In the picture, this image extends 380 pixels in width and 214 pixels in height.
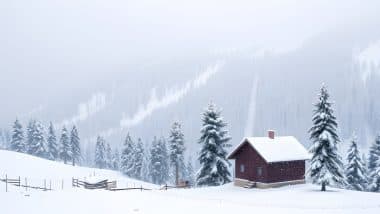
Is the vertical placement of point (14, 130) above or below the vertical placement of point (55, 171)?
above

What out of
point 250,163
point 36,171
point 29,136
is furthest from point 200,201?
point 29,136

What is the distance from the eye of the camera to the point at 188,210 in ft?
96.5

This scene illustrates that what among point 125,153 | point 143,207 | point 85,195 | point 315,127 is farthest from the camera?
point 125,153

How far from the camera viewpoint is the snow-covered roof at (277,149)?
148 ft

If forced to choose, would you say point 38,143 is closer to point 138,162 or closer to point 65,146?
point 65,146

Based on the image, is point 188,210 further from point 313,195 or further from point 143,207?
point 313,195

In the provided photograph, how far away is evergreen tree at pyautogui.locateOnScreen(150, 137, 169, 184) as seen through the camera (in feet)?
285

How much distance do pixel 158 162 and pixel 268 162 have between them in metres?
45.6

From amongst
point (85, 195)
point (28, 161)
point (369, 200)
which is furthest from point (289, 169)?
point (28, 161)

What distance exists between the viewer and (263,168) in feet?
148

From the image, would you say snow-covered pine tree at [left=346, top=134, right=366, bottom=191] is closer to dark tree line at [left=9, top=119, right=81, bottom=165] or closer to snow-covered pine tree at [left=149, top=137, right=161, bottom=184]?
snow-covered pine tree at [left=149, top=137, right=161, bottom=184]

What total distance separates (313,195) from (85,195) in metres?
20.4

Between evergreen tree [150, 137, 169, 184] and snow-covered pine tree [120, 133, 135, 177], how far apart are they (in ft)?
14.7

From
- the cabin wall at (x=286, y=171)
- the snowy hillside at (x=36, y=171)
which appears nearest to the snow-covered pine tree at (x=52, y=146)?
the snowy hillside at (x=36, y=171)
